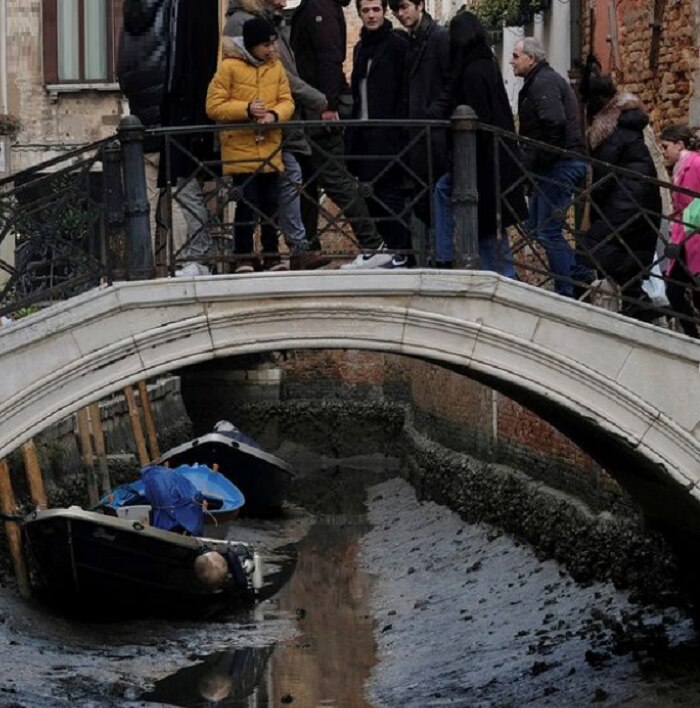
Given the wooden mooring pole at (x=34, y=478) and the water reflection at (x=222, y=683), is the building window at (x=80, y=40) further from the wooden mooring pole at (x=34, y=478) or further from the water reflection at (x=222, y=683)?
the water reflection at (x=222, y=683)

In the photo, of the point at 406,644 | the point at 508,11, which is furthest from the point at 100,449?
the point at 508,11

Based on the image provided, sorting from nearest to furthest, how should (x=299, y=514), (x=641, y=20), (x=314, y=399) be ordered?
(x=641, y=20) → (x=299, y=514) → (x=314, y=399)

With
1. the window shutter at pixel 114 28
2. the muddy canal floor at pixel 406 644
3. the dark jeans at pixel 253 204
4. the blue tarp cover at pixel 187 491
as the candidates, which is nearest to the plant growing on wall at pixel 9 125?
the window shutter at pixel 114 28

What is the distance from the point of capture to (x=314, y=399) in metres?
30.5

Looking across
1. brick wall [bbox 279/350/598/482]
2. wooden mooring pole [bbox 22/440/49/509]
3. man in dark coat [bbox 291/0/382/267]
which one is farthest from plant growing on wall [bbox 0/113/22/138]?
man in dark coat [bbox 291/0/382/267]

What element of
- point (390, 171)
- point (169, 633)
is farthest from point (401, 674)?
point (390, 171)

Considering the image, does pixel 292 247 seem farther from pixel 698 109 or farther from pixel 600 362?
pixel 698 109

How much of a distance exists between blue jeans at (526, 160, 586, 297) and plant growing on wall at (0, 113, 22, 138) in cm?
1590

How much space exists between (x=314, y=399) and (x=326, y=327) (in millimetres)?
20170

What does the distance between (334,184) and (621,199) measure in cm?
131

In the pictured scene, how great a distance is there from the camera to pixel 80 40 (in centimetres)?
2652

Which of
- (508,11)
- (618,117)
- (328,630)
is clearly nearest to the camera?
(618,117)

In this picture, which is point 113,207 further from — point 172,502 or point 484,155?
point 172,502

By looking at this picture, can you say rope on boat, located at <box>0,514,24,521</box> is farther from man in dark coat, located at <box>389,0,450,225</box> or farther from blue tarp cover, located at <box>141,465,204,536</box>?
man in dark coat, located at <box>389,0,450,225</box>
